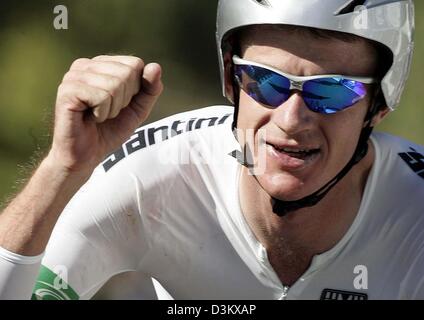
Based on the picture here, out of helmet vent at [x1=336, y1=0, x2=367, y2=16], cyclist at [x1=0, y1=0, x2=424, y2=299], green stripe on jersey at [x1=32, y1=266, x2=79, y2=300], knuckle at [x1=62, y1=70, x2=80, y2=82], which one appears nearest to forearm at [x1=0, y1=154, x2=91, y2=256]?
cyclist at [x1=0, y1=0, x2=424, y2=299]

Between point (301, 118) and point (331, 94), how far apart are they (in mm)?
151

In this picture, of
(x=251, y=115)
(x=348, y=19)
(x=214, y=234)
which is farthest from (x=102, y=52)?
(x=348, y=19)

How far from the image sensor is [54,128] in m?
4.17

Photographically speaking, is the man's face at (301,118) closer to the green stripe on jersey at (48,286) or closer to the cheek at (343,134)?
the cheek at (343,134)

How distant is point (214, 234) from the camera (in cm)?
490

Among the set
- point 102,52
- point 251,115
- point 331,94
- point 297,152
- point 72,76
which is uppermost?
point 72,76

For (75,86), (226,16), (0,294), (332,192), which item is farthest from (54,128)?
(332,192)

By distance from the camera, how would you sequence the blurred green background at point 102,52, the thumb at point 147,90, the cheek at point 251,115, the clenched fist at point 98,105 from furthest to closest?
the blurred green background at point 102,52 < the cheek at point 251,115 < the thumb at point 147,90 < the clenched fist at point 98,105

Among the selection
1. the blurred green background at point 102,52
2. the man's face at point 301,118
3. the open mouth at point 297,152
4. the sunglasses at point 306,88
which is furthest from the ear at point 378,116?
the blurred green background at point 102,52

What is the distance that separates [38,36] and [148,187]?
628cm

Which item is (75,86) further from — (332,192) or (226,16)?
(332,192)

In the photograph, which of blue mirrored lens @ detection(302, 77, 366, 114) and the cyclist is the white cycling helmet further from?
blue mirrored lens @ detection(302, 77, 366, 114)

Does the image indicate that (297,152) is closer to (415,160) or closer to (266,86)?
(266,86)

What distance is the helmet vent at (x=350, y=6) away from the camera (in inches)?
176
